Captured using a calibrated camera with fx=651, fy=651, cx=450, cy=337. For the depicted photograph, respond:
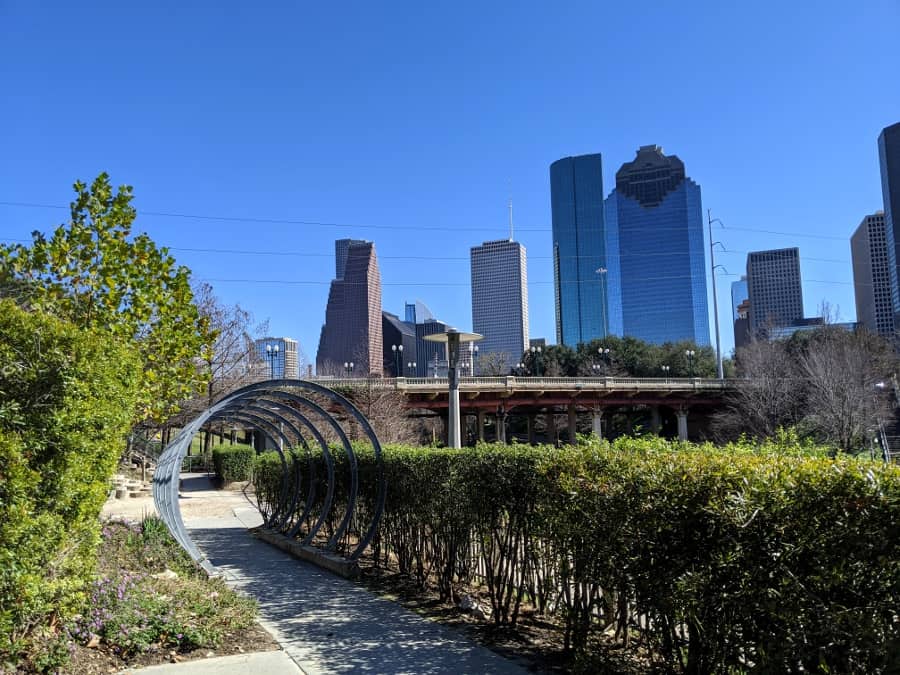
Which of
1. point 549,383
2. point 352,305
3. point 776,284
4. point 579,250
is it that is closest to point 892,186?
point 549,383

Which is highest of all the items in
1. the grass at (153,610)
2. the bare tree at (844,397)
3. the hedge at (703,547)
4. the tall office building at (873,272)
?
the tall office building at (873,272)

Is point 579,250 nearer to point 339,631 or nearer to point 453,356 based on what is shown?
point 453,356

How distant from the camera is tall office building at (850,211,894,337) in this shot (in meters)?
58.2

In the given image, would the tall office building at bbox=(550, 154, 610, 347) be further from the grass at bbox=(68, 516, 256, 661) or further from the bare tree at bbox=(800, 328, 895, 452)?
the grass at bbox=(68, 516, 256, 661)

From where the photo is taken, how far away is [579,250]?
132 m

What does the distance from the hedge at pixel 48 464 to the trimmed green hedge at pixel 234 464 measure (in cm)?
2110

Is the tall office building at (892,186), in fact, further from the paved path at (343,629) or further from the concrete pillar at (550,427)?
the paved path at (343,629)

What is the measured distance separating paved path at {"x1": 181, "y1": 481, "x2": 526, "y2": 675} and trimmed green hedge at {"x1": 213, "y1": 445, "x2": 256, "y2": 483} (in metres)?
16.1

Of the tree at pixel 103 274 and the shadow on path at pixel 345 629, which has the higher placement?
the tree at pixel 103 274

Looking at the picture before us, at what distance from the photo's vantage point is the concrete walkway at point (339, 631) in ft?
17.0

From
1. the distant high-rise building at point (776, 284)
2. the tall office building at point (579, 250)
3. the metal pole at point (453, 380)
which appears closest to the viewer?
the metal pole at point (453, 380)

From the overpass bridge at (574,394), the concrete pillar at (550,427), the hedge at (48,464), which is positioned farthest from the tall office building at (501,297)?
the hedge at (48,464)

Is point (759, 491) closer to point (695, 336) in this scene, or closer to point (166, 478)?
point (166, 478)

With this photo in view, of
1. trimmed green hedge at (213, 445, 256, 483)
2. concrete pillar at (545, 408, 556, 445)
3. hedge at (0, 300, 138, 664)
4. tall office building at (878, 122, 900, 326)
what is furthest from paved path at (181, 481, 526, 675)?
concrete pillar at (545, 408, 556, 445)
